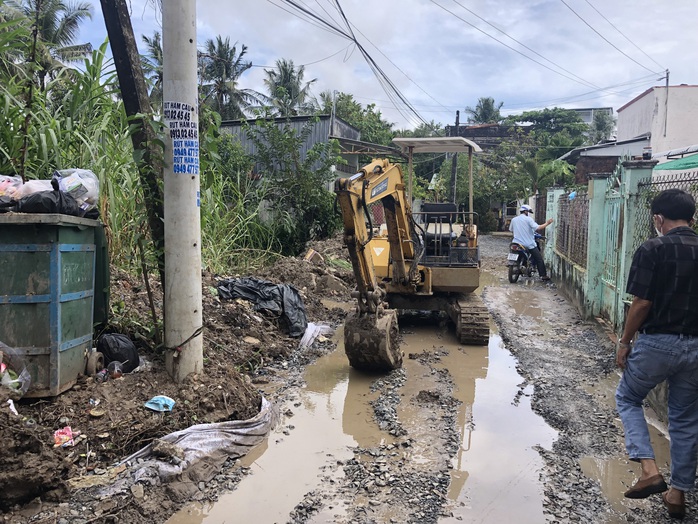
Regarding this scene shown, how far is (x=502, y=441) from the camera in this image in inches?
176

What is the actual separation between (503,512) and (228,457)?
1935 mm

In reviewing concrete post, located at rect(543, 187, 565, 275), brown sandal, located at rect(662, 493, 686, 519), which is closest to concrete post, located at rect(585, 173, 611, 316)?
concrete post, located at rect(543, 187, 565, 275)

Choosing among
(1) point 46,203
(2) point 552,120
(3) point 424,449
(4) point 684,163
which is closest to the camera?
(1) point 46,203

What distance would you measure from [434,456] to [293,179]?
11.8 m

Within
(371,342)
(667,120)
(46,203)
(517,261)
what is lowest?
(371,342)

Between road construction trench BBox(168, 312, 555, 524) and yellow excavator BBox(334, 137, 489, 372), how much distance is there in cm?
56

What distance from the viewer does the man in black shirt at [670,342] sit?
3166 millimetres

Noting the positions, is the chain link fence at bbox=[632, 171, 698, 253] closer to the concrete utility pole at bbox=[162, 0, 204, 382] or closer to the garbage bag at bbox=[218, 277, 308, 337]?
the garbage bag at bbox=[218, 277, 308, 337]

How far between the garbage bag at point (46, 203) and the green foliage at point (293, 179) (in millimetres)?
10782

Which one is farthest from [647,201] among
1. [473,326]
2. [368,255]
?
[368,255]

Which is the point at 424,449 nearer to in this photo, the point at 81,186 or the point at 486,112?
the point at 81,186

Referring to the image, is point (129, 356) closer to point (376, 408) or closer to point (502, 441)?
point (376, 408)

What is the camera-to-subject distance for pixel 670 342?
3.19 metres

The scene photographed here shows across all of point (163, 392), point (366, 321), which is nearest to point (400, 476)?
point (163, 392)
